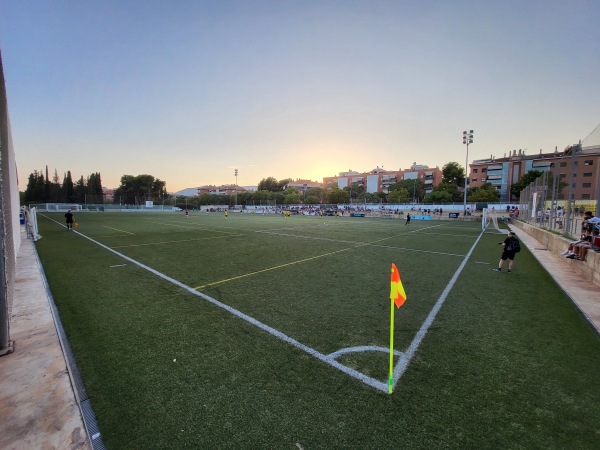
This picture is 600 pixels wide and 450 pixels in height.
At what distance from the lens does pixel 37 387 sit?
10.6 feet

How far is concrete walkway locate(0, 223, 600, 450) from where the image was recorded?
8.34 ft

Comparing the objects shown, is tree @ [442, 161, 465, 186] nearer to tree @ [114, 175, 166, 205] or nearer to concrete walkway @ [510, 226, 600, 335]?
concrete walkway @ [510, 226, 600, 335]

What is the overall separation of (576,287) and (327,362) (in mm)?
8040

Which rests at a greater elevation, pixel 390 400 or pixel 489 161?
pixel 489 161

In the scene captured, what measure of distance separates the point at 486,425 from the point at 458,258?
34.3 feet

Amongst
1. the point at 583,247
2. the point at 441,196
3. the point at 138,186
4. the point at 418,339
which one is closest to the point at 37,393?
the point at 418,339

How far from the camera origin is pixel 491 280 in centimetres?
838

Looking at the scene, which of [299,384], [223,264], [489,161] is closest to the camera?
[299,384]

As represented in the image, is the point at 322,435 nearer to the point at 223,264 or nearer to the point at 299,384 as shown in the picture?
the point at 299,384

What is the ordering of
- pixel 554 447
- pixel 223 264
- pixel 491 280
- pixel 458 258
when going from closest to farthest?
1. pixel 554 447
2. pixel 491 280
3. pixel 223 264
4. pixel 458 258

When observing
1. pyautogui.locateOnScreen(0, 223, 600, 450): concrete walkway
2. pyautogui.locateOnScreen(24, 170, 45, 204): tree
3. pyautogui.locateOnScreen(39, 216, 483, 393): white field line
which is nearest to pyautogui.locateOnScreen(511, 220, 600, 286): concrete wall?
pyautogui.locateOnScreen(0, 223, 600, 450): concrete walkway

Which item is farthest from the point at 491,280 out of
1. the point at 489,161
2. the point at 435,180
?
the point at 435,180

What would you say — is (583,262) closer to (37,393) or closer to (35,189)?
(37,393)

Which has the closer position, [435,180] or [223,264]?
[223,264]
